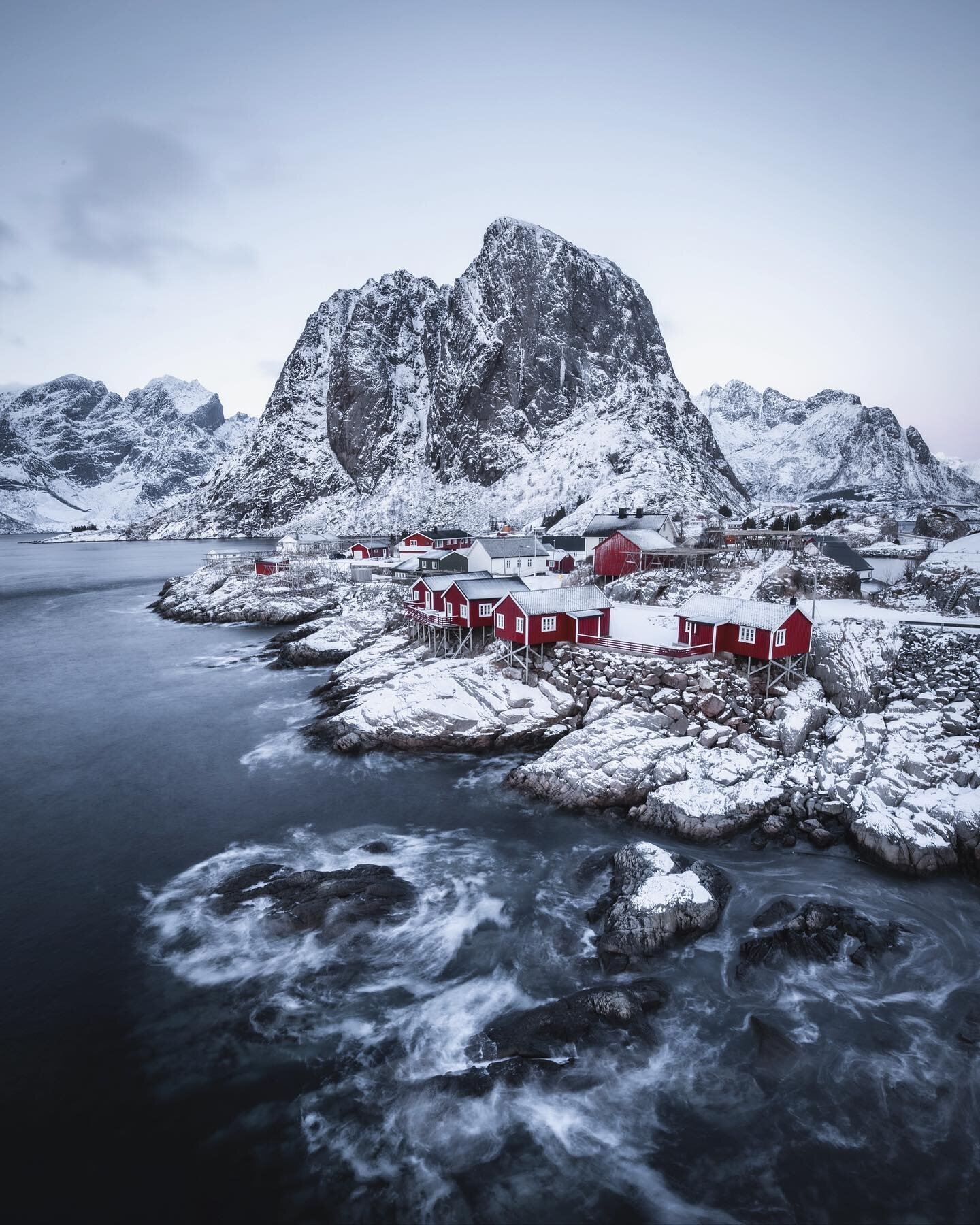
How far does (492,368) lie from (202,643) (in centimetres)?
12545

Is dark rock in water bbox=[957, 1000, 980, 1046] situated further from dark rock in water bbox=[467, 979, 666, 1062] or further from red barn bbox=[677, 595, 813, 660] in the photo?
red barn bbox=[677, 595, 813, 660]

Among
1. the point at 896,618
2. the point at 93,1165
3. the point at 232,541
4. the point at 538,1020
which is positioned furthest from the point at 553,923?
the point at 232,541

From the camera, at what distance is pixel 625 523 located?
65250 millimetres

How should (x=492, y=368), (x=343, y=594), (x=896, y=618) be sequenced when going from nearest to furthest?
1. (x=896, y=618)
2. (x=343, y=594)
3. (x=492, y=368)

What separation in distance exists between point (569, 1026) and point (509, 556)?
47.7 metres

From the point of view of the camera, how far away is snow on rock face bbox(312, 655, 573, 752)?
101ft

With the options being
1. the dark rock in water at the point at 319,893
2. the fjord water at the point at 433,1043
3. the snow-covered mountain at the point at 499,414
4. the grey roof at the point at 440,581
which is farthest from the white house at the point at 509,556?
the snow-covered mountain at the point at 499,414

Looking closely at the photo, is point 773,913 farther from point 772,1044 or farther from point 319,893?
point 319,893

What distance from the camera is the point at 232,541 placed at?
601 feet

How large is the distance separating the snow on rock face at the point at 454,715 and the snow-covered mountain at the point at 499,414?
7477 centimetres

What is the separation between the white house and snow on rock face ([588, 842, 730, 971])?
1615 inches

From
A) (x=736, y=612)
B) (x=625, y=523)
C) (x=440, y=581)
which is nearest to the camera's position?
(x=736, y=612)

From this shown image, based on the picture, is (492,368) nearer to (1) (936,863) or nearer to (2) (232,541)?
(2) (232,541)

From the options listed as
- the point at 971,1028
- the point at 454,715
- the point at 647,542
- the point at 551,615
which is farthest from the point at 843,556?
the point at 971,1028
